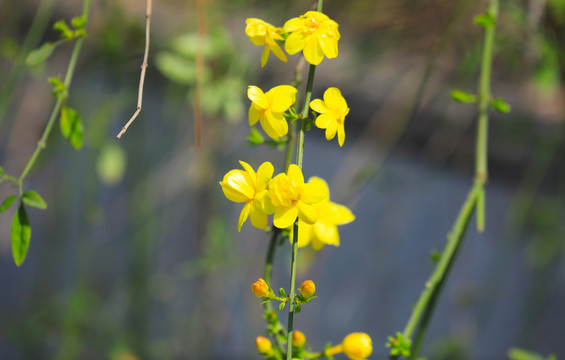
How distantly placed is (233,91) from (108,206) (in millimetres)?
787

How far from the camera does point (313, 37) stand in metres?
0.41

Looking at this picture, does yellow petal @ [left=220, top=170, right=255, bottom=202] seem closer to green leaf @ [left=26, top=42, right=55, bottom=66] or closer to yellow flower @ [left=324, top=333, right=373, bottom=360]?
yellow flower @ [left=324, top=333, right=373, bottom=360]

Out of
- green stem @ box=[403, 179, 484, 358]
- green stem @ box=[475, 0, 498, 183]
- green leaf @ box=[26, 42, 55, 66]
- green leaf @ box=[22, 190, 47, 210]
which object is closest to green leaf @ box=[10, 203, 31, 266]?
green leaf @ box=[22, 190, 47, 210]

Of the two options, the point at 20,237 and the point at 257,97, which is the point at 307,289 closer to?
the point at 257,97

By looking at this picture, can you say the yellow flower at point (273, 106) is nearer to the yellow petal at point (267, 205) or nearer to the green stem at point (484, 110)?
the yellow petal at point (267, 205)

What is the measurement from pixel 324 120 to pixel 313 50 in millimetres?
52

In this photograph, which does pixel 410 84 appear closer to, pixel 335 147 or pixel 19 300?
pixel 335 147

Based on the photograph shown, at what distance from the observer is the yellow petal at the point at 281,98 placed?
0.40 m

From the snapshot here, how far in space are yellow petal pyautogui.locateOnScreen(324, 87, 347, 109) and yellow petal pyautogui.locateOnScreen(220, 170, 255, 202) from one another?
78mm

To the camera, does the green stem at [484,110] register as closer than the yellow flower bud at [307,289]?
No

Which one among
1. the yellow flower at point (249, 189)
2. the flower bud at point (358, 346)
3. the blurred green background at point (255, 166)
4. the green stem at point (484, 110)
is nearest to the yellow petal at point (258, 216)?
the yellow flower at point (249, 189)

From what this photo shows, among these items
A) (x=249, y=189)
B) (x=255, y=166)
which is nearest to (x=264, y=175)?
(x=249, y=189)

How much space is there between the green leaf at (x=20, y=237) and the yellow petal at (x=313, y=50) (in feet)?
0.87

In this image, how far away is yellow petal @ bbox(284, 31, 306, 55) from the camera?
413 millimetres
